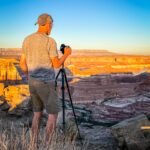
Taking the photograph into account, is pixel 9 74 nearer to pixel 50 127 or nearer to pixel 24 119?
pixel 24 119

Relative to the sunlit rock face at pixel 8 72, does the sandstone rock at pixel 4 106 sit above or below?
below

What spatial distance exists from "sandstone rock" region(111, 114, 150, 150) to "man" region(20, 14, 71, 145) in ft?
4.62

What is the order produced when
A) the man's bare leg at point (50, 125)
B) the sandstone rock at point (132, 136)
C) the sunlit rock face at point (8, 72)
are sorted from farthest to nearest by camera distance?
the sunlit rock face at point (8, 72)
the sandstone rock at point (132, 136)
the man's bare leg at point (50, 125)

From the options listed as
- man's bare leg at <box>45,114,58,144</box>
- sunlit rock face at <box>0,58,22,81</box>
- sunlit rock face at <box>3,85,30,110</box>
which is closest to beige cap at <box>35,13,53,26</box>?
man's bare leg at <box>45,114,58,144</box>

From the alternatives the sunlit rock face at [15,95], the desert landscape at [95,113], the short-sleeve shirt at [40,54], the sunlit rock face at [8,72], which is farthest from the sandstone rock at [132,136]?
the sunlit rock face at [8,72]

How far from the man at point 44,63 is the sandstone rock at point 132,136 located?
1.41 metres

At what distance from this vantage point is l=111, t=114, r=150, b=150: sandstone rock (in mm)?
3301

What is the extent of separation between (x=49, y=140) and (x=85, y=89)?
8947 millimetres

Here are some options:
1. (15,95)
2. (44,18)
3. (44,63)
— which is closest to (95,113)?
(15,95)

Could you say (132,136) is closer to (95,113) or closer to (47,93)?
(47,93)

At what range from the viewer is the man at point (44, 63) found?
91.1 inches

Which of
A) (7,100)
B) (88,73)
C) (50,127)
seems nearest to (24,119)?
(7,100)

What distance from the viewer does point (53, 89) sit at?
2.41m

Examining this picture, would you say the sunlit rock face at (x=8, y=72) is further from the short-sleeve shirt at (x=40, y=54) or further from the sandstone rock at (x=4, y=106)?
the short-sleeve shirt at (x=40, y=54)
